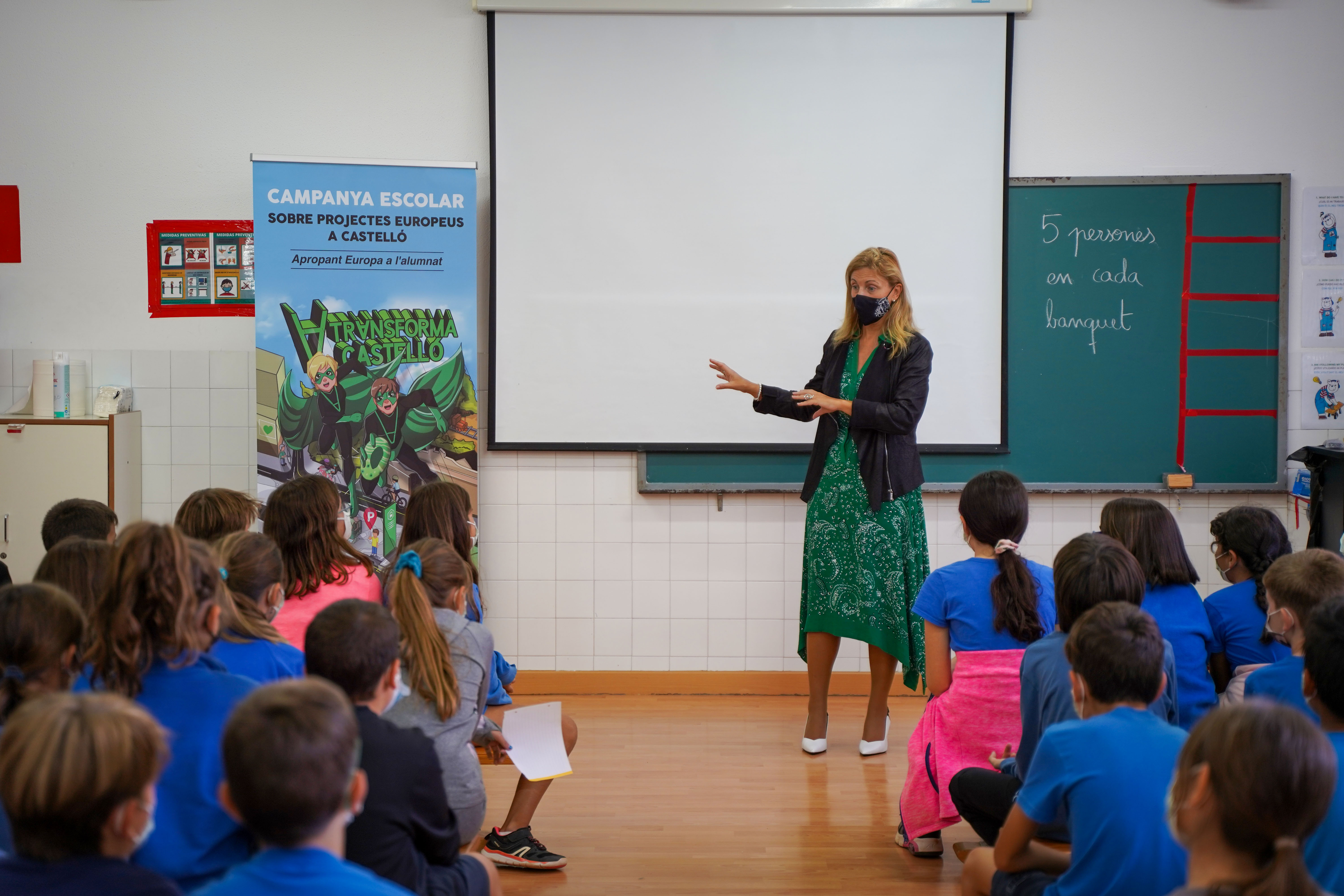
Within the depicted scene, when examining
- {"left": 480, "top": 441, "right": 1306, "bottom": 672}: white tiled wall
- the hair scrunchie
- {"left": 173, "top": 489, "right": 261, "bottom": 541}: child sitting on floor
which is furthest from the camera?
{"left": 480, "top": 441, "right": 1306, "bottom": 672}: white tiled wall

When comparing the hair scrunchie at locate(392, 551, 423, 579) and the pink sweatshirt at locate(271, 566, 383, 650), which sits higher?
the hair scrunchie at locate(392, 551, 423, 579)

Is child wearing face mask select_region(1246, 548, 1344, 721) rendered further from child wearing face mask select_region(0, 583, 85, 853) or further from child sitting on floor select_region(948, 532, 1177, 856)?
child wearing face mask select_region(0, 583, 85, 853)

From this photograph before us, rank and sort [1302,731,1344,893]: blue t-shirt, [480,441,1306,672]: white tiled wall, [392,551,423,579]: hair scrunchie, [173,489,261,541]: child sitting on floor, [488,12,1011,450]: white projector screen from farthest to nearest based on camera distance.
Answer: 1. [480,441,1306,672]: white tiled wall
2. [488,12,1011,450]: white projector screen
3. [173,489,261,541]: child sitting on floor
4. [392,551,423,579]: hair scrunchie
5. [1302,731,1344,893]: blue t-shirt

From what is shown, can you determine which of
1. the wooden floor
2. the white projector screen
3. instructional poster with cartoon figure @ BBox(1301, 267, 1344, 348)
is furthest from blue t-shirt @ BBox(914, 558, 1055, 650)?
instructional poster with cartoon figure @ BBox(1301, 267, 1344, 348)

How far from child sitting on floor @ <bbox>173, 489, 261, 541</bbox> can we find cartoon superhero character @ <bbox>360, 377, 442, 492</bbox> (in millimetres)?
1563

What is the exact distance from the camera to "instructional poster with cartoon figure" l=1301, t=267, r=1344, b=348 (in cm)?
450

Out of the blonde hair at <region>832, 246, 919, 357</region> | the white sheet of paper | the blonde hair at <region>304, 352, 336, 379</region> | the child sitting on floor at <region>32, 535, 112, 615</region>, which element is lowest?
the white sheet of paper

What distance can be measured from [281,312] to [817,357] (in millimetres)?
2246

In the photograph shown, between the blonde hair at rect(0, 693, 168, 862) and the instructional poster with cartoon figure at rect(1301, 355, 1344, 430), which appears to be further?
the instructional poster with cartoon figure at rect(1301, 355, 1344, 430)

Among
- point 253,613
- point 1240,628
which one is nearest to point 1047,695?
point 1240,628

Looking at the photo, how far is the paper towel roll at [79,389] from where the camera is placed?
447 cm

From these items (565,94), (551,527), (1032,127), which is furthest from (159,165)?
(1032,127)

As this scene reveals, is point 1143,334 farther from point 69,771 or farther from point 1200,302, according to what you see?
point 69,771

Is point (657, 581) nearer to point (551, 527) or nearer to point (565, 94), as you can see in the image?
point (551, 527)
